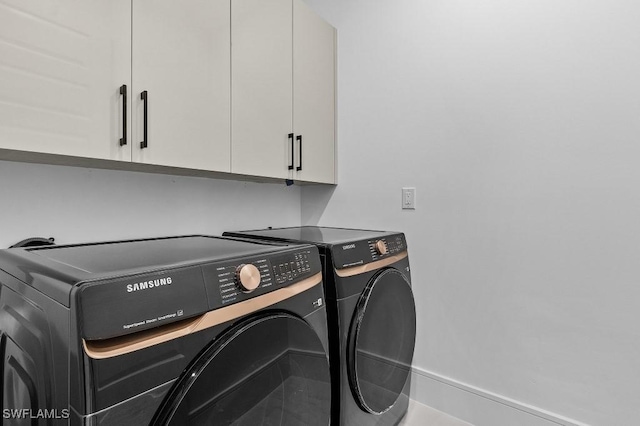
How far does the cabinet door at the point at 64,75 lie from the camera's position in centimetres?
90

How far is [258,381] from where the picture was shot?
0.81 m

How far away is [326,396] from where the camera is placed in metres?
1.04

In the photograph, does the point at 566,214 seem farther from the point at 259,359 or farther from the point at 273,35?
the point at 273,35

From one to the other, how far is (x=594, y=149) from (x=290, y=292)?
1.37m

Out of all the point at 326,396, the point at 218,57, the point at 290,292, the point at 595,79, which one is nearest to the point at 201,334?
the point at 290,292

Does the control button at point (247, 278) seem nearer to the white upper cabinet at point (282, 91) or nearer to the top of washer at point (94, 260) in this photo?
the top of washer at point (94, 260)

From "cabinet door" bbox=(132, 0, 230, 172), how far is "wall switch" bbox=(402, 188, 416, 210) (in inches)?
38.9

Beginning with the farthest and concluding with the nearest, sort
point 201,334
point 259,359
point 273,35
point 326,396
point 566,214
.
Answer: point 273,35 → point 566,214 → point 326,396 → point 259,359 → point 201,334

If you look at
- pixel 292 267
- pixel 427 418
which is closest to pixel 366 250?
pixel 292 267

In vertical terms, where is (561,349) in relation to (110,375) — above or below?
below

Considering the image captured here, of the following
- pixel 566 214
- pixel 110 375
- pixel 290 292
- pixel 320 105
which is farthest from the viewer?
pixel 320 105

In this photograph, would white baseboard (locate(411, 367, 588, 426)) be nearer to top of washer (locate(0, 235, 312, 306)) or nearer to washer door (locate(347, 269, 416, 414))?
washer door (locate(347, 269, 416, 414))

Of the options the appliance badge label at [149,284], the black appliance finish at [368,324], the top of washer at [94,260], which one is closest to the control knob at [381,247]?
the black appliance finish at [368,324]

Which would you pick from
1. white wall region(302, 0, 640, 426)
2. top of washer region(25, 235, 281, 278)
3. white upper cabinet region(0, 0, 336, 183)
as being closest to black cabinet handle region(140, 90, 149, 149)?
white upper cabinet region(0, 0, 336, 183)
